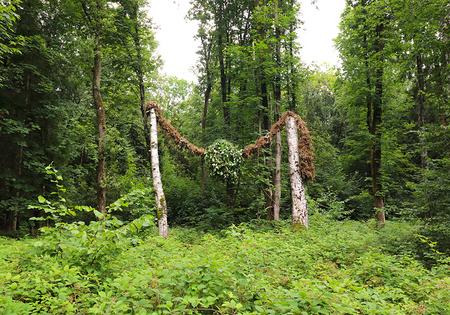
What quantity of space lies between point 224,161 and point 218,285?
234 inches

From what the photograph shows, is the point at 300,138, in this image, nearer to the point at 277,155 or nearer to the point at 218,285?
the point at 277,155

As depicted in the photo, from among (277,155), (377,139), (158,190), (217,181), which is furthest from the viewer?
(377,139)

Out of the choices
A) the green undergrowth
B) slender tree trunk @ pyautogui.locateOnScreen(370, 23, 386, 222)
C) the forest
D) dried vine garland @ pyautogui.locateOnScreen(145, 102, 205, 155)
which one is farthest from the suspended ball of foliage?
slender tree trunk @ pyautogui.locateOnScreen(370, 23, 386, 222)

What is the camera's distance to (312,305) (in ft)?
7.34

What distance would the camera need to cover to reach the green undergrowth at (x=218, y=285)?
229 centimetres

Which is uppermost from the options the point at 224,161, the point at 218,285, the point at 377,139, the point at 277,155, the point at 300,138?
the point at 377,139

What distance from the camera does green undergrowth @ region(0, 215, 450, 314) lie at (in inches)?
90.3

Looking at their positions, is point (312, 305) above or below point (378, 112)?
below

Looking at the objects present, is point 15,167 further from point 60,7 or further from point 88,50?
point 60,7

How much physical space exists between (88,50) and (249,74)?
7.30m

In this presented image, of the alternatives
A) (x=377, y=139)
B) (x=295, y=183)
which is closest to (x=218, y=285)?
(x=295, y=183)

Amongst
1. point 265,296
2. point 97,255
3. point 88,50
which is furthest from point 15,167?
point 265,296

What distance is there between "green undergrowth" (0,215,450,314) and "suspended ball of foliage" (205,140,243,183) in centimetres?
323

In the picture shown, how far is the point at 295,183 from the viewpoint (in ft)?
25.7
